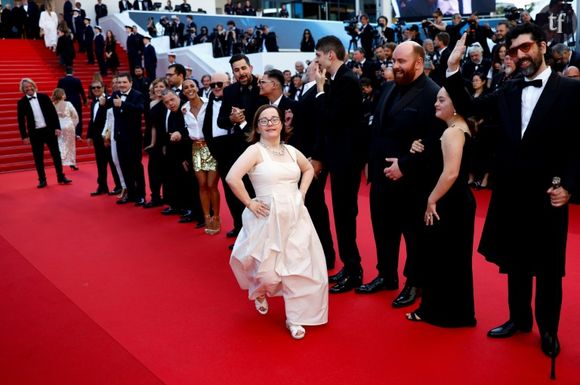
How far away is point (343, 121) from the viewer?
4.13 m

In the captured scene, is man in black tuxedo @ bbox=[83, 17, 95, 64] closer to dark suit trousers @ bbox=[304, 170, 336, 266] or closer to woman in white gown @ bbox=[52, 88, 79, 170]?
woman in white gown @ bbox=[52, 88, 79, 170]

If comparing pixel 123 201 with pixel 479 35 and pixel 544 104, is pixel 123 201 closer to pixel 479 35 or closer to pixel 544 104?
pixel 544 104

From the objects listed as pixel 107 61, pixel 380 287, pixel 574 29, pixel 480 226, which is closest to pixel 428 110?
pixel 380 287

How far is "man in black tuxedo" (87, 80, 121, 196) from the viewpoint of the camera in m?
8.09

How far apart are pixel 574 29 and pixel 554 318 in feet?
27.2

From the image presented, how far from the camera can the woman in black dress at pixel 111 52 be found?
56.1 ft

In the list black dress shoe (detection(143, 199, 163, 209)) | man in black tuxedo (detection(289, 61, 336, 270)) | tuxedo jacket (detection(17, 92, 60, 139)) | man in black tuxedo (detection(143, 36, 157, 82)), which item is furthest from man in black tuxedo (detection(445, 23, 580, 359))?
man in black tuxedo (detection(143, 36, 157, 82))

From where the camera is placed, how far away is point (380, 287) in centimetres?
424

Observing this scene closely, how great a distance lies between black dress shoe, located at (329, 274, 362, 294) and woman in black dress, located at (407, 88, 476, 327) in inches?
30.8

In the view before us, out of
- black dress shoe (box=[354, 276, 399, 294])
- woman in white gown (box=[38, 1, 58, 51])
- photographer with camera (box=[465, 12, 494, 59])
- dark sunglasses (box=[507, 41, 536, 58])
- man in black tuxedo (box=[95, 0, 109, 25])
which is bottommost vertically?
black dress shoe (box=[354, 276, 399, 294])

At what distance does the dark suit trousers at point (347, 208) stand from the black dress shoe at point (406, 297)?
0.47 m

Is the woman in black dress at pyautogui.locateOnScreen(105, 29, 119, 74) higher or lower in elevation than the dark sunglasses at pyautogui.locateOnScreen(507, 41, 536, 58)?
higher

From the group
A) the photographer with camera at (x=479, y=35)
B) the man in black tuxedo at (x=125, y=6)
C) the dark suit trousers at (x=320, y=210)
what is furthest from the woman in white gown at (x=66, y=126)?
the man in black tuxedo at (x=125, y=6)

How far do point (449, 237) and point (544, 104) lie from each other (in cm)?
99
